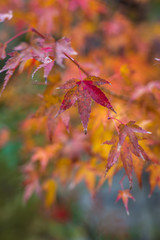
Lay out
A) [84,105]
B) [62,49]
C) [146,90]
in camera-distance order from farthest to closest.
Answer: [146,90] < [62,49] < [84,105]

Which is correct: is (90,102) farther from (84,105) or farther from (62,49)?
(62,49)

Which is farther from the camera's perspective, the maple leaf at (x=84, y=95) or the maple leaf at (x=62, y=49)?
the maple leaf at (x=62, y=49)

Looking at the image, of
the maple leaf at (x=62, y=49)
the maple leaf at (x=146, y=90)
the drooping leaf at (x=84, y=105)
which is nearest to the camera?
the drooping leaf at (x=84, y=105)

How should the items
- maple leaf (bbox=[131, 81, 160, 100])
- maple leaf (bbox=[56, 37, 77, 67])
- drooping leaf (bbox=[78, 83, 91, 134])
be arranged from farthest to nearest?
maple leaf (bbox=[131, 81, 160, 100]) → maple leaf (bbox=[56, 37, 77, 67]) → drooping leaf (bbox=[78, 83, 91, 134])

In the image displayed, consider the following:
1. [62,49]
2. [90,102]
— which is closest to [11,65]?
[62,49]

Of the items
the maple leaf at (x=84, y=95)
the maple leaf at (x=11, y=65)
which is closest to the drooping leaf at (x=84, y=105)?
the maple leaf at (x=84, y=95)

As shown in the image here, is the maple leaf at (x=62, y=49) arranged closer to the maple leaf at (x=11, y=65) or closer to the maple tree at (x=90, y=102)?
the maple tree at (x=90, y=102)

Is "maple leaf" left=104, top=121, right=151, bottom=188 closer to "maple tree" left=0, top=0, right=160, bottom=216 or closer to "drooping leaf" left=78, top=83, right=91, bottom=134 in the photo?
"maple tree" left=0, top=0, right=160, bottom=216

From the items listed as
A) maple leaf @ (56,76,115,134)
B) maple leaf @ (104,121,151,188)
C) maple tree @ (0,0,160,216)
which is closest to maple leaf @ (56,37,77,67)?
maple tree @ (0,0,160,216)
